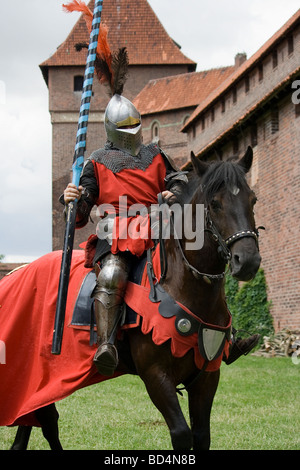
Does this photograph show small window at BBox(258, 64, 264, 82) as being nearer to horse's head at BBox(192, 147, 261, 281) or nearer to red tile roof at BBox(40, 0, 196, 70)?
red tile roof at BBox(40, 0, 196, 70)

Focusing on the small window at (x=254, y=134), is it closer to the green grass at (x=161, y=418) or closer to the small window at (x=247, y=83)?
the small window at (x=247, y=83)

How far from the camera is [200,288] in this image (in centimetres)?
377

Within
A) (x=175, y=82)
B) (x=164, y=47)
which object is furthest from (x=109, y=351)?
(x=164, y=47)

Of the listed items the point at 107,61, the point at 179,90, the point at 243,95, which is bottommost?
the point at 107,61

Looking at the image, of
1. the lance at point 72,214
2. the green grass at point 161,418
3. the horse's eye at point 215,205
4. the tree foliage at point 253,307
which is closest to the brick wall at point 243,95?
the tree foliage at point 253,307

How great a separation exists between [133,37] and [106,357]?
143ft

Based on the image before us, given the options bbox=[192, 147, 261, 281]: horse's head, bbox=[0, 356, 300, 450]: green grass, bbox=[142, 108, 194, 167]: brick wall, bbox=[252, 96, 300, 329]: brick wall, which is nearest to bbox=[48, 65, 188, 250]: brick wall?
bbox=[142, 108, 194, 167]: brick wall

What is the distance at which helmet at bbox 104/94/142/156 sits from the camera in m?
4.50

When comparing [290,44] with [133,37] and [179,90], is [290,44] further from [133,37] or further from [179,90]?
[133,37]

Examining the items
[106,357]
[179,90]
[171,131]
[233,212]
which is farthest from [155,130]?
[233,212]

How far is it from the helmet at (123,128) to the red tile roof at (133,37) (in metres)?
40.7

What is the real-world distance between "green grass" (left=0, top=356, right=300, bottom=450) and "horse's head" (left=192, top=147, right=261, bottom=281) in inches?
133

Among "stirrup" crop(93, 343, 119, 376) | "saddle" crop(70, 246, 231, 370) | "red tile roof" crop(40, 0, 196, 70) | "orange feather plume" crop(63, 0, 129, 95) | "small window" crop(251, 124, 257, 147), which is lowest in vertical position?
"stirrup" crop(93, 343, 119, 376)

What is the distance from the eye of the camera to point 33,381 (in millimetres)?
4570
